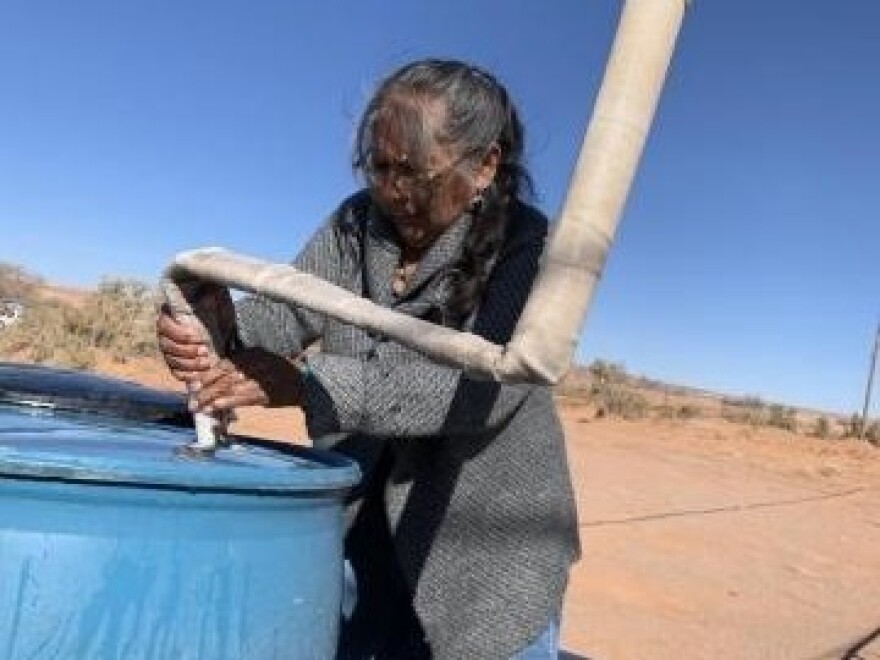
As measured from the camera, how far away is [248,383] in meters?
1.91

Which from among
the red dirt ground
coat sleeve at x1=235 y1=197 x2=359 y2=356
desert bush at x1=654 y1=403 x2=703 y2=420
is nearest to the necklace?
coat sleeve at x1=235 y1=197 x2=359 y2=356

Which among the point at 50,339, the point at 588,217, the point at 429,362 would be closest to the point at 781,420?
the point at 50,339

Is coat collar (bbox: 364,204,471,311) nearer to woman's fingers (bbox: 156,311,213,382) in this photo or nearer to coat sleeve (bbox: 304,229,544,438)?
coat sleeve (bbox: 304,229,544,438)

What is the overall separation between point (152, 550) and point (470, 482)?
64 cm

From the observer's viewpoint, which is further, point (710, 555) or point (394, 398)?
point (710, 555)

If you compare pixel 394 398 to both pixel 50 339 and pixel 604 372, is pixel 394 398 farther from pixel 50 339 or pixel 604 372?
pixel 604 372

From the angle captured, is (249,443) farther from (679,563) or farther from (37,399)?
(679,563)

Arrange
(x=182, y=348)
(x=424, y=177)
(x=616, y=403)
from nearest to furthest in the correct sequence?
1. (x=182, y=348)
2. (x=424, y=177)
3. (x=616, y=403)

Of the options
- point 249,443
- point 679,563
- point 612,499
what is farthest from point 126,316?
point 249,443

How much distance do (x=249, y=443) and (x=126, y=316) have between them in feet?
65.8

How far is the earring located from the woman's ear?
0.04 feet

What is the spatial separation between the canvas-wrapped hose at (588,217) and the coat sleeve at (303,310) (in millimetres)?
585

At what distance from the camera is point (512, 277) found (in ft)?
6.73

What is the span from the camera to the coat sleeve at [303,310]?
218cm
